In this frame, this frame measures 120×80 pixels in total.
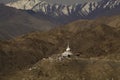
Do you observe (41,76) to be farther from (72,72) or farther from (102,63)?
(102,63)

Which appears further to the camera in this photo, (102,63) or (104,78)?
(102,63)

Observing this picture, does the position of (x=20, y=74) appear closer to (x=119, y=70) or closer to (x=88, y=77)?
(x=88, y=77)

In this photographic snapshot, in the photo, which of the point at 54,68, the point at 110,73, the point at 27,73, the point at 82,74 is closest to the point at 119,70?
the point at 110,73

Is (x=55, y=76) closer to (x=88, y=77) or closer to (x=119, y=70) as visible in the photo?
(x=88, y=77)

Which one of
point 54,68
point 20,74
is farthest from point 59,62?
point 20,74

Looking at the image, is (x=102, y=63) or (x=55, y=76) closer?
(x=55, y=76)

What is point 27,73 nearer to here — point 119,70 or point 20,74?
point 20,74

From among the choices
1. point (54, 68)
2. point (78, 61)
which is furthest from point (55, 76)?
point (78, 61)
